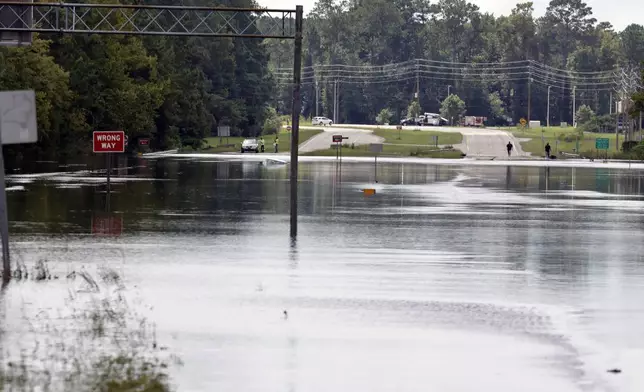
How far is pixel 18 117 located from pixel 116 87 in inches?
3431

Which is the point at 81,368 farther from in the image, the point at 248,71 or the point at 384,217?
the point at 248,71

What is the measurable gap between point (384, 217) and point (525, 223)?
3.81 m

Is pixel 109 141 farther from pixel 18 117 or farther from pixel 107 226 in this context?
pixel 18 117

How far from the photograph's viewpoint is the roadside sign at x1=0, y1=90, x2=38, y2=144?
18.2 metres

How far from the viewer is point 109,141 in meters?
39.0

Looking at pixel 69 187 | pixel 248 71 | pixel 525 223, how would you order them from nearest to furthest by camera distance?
pixel 525 223, pixel 69 187, pixel 248 71

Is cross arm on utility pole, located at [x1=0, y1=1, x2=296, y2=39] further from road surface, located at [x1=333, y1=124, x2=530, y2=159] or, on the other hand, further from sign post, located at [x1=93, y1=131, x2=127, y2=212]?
road surface, located at [x1=333, y1=124, x2=530, y2=159]

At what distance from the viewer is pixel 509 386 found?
11531mm

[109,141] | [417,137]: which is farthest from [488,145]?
[109,141]

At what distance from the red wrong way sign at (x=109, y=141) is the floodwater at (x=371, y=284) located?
1598mm

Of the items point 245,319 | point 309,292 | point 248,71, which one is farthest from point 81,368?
point 248,71

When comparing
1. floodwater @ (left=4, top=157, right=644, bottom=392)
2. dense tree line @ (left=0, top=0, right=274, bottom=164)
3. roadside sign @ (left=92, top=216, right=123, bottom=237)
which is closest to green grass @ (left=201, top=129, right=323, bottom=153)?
dense tree line @ (left=0, top=0, right=274, bottom=164)

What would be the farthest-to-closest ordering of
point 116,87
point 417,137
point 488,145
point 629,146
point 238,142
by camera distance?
point 417,137, point 238,142, point 488,145, point 629,146, point 116,87

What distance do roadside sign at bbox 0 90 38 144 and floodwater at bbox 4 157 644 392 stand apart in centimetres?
217
